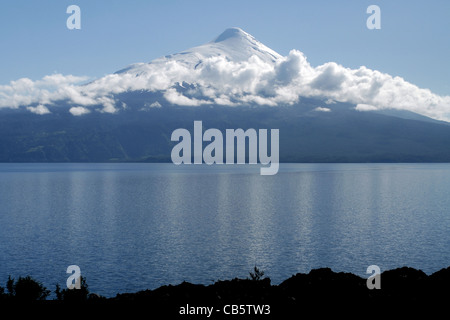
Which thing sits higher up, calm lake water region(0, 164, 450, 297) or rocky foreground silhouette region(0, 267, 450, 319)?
rocky foreground silhouette region(0, 267, 450, 319)

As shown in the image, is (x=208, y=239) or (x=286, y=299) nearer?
(x=286, y=299)

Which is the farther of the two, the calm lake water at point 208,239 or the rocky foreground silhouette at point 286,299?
the calm lake water at point 208,239

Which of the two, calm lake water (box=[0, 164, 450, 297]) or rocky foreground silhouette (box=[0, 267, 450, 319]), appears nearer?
rocky foreground silhouette (box=[0, 267, 450, 319])

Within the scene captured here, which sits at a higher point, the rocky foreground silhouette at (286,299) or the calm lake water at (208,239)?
the rocky foreground silhouette at (286,299)

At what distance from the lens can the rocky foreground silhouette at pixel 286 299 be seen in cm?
2541

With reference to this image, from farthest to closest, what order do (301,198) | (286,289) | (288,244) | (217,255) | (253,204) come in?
(301,198) < (253,204) < (288,244) < (217,255) < (286,289)

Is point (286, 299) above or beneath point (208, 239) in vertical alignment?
above

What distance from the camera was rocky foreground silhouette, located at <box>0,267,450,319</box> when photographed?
25.4 m

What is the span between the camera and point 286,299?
86.8 feet

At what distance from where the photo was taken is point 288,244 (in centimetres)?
6344
